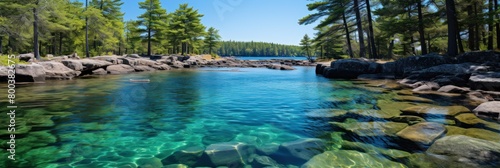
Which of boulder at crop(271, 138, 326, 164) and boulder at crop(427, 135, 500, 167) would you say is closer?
boulder at crop(427, 135, 500, 167)

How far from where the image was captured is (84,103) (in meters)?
9.31

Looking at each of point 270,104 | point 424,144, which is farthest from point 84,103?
point 424,144

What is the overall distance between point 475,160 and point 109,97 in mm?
11228

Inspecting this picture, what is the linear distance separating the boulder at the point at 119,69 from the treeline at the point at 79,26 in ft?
21.2

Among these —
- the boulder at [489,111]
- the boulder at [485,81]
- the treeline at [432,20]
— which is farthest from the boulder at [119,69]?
the boulder at [485,81]

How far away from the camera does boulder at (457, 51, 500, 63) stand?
47.0ft

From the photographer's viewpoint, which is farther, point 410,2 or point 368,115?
point 410,2

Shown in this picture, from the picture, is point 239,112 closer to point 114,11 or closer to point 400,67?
point 400,67

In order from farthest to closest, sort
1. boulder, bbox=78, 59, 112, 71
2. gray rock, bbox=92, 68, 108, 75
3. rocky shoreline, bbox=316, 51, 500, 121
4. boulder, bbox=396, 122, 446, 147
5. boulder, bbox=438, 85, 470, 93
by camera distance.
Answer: gray rock, bbox=92, 68, 108, 75
boulder, bbox=78, 59, 112, 71
boulder, bbox=438, 85, 470, 93
rocky shoreline, bbox=316, 51, 500, 121
boulder, bbox=396, 122, 446, 147

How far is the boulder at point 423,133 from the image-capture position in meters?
5.13

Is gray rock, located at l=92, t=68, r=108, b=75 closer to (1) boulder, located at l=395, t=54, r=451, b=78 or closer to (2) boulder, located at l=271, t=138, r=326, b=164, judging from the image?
(2) boulder, located at l=271, t=138, r=326, b=164

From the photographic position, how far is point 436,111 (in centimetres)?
762

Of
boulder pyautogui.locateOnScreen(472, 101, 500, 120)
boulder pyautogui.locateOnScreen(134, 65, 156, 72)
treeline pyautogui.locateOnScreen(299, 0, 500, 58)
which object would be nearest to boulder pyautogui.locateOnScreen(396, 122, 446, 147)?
boulder pyautogui.locateOnScreen(472, 101, 500, 120)

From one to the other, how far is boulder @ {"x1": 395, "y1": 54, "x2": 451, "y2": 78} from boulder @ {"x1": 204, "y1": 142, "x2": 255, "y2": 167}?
15198 millimetres
